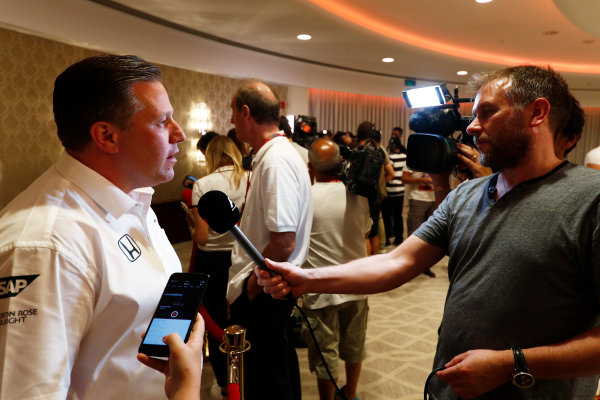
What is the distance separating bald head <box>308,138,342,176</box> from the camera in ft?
9.01

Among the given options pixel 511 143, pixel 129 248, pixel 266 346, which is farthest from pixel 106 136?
pixel 266 346

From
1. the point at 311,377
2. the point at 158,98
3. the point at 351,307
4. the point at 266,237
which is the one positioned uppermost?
the point at 158,98

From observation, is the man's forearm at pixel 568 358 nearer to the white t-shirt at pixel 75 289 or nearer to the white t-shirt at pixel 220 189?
the white t-shirt at pixel 75 289

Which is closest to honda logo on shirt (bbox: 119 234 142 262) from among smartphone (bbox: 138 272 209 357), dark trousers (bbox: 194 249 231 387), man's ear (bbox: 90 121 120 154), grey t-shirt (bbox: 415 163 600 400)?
smartphone (bbox: 138 272 209 357)

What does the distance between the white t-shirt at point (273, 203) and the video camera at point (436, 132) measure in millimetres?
565

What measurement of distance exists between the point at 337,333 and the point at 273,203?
3.58ft

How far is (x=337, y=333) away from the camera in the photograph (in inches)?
105

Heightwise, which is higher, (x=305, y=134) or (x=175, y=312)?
(x=305, y=134)

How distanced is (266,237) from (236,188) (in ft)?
2.84

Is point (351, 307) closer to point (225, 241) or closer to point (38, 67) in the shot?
point (225, 241)

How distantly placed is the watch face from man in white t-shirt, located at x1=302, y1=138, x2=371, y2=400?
1528 mm

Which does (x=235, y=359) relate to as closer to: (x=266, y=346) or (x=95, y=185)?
(x=95, y=185)

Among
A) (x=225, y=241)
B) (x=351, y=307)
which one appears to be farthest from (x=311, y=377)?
(x=225, y=241)

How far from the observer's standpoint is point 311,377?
3072 mm
